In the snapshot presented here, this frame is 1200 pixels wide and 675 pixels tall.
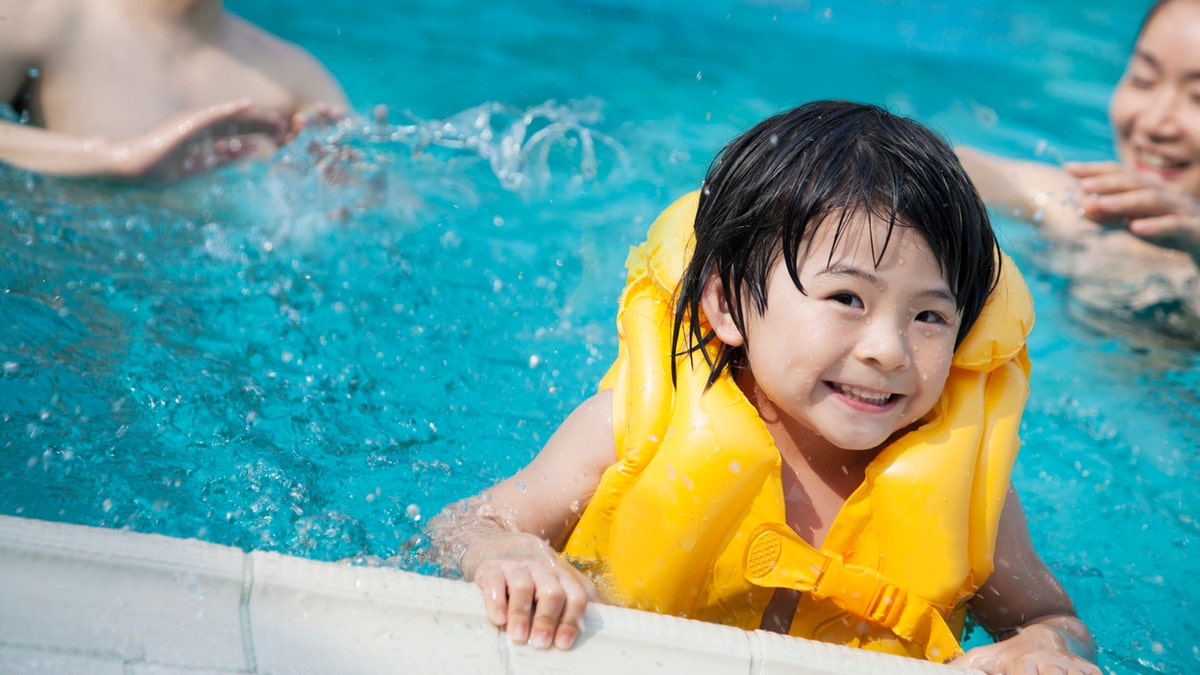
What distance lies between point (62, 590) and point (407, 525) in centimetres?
119

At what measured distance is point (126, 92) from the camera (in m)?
4.30

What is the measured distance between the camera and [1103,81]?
26.5 feet

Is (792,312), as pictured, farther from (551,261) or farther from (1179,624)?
(551,261)

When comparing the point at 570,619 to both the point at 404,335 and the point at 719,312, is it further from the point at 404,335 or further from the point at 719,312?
the point at 404,335

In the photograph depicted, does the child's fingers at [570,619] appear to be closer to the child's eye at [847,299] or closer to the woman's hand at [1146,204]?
the child's eye at [847,299]

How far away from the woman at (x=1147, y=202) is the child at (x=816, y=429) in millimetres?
2609

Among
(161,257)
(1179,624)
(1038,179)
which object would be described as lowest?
(161,257)

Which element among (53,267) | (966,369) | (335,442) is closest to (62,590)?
(335,442)

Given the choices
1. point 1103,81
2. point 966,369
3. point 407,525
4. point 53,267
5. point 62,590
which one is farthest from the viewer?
point 1103,81

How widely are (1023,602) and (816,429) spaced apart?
62 cm

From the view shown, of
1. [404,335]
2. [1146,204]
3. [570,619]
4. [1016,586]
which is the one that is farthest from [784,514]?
[1146,204]

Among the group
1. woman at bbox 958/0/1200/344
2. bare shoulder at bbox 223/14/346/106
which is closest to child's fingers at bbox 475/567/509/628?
bare shoulder at bbox 223/14/346/106

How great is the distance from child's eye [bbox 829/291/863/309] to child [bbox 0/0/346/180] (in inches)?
109

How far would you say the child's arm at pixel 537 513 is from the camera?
6.72ft
